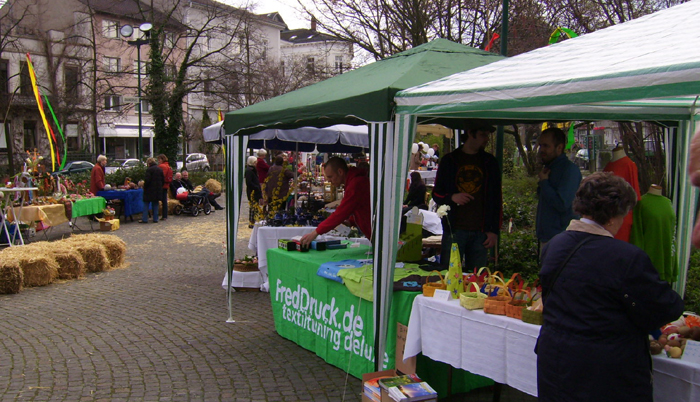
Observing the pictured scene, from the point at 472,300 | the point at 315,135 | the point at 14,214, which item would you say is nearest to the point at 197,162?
the point at 14,214

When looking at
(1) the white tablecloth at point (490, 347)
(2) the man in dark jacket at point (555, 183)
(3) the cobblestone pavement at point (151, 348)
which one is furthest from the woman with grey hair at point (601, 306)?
(2) the man in dark jacket at point (555, 183)

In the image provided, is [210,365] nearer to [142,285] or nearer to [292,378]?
[292,378]

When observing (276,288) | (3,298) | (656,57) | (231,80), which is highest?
(231,80)

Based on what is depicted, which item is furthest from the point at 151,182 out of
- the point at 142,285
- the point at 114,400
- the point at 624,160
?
the point at 624,160

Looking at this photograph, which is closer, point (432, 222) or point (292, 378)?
point (292, 378)

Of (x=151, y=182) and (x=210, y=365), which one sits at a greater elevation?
(x=151, y=182)

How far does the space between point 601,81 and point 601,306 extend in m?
1.02

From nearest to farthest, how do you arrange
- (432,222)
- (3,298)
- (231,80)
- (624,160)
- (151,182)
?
(624,160) < (3,298) < (432,222) < (151,182) < (231,80)

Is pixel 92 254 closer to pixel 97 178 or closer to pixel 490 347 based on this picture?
pixel 97 178

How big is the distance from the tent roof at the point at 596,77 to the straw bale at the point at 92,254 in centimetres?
680

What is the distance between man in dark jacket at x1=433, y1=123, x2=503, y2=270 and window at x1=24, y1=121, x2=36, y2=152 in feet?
122

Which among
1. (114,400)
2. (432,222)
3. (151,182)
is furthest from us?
(151,182)

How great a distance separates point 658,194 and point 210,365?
3951 mm

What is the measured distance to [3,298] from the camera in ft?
24.1
